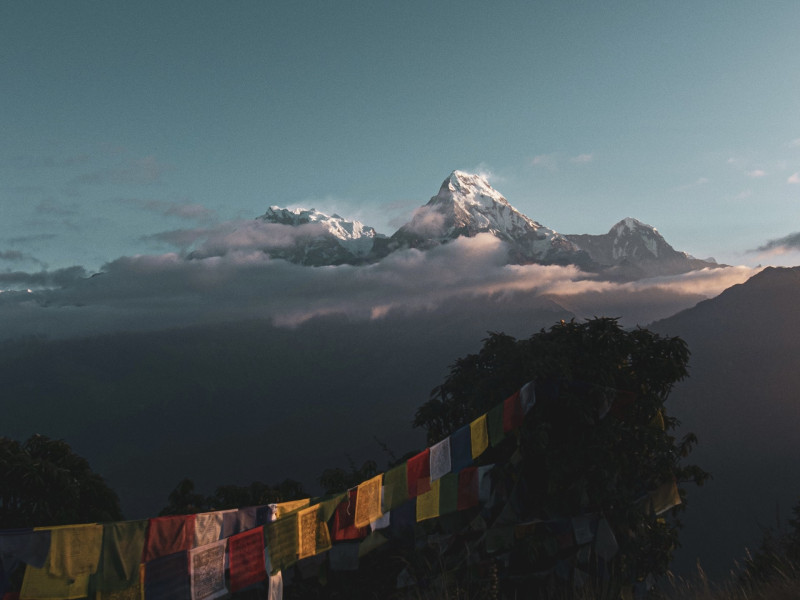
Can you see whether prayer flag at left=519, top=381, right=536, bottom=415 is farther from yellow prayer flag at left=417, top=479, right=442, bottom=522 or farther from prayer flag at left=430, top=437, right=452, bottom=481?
yellow prayer flag at left=417, top=479, right=442, bottom=522

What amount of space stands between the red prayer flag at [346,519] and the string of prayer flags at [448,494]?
Result: 1.71 metres

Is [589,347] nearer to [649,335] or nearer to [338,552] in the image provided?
[649,335]

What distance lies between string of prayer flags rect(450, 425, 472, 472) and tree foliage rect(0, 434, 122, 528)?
11833 millimetres

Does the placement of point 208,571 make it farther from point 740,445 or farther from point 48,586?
point 740,445

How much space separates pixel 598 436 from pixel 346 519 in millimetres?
7299

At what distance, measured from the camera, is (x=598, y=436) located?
16.3 metres

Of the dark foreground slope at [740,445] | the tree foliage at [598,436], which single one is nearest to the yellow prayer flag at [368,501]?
the tree foliage at [598,436]

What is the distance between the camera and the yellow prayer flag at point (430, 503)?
494 inches

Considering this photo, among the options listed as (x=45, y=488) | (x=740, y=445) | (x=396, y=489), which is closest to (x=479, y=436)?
(x=396, y=489)

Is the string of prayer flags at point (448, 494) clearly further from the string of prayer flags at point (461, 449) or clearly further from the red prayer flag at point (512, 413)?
the red prayer flag at point (512, 413)

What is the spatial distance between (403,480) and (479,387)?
9124 millimetres

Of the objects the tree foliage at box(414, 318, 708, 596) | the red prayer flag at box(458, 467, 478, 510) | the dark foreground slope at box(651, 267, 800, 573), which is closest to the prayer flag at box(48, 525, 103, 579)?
the red prayer flag at box(458, 467, 478, 510)

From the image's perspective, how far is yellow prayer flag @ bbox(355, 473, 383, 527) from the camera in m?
12.4

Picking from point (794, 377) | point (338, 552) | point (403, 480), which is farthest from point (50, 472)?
point (794, 377)
